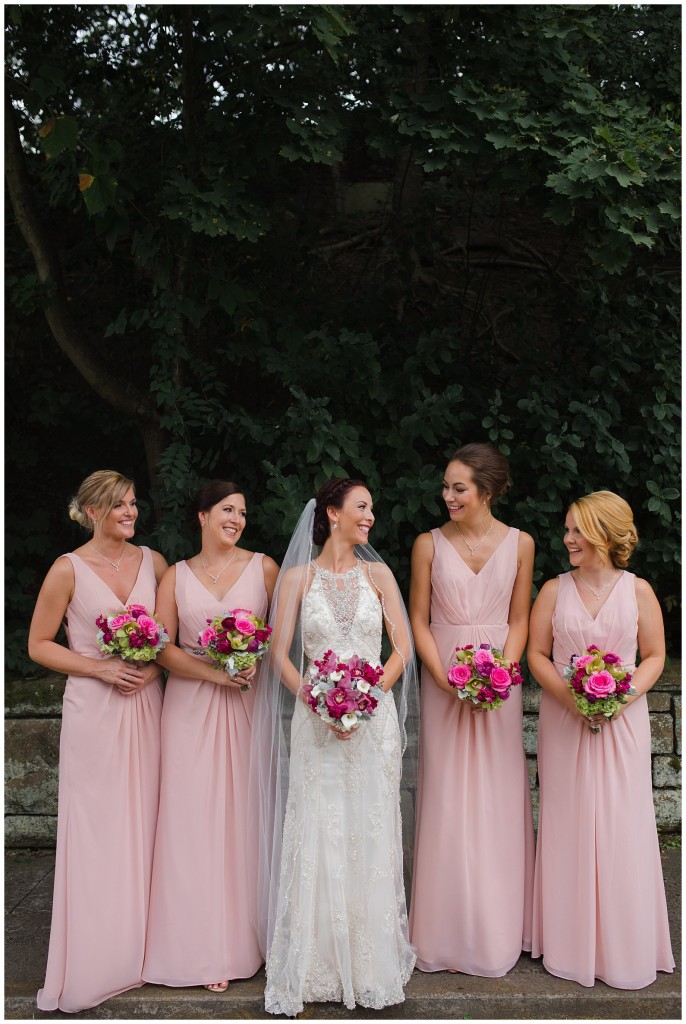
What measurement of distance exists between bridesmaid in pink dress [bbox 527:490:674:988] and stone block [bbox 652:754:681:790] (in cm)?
187

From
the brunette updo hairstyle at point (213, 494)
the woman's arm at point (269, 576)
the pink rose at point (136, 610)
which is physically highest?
the brunette updo hairstyle at point (213, 494)

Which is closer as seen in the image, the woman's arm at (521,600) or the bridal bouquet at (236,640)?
the bridal bouquet at (236,640)

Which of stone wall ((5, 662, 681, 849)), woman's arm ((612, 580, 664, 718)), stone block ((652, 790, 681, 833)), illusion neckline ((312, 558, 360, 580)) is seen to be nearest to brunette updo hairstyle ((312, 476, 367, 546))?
illusion neckline ((312, 558, 360, 580))

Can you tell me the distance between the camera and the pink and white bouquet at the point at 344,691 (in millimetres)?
4109

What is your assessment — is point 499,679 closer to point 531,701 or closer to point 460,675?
point 460,675

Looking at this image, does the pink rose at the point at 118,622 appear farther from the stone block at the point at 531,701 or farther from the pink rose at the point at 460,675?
the stone block at the point at 531,701

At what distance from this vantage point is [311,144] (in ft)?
17.2

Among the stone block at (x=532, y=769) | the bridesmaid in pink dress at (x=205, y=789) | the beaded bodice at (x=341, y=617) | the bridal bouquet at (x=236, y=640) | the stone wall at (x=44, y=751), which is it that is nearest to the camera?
the bridal bouquet at (x=236, y=640)

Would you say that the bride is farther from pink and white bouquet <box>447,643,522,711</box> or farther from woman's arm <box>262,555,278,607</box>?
pink and white bouquet <box>447,643,522,711</box>

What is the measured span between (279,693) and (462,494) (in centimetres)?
140

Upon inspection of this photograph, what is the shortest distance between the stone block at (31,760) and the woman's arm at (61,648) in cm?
196

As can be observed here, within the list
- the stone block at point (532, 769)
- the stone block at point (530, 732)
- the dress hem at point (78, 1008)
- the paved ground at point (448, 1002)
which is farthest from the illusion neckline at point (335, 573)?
the stone block at point (532, 769)

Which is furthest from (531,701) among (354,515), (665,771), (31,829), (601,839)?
(31,829)

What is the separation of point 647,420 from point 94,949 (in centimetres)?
472
